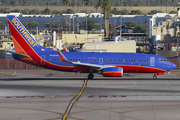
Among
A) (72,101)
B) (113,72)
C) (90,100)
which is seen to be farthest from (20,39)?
(90,100)

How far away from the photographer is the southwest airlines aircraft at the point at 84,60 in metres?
45.0

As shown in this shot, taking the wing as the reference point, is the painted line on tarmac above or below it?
below

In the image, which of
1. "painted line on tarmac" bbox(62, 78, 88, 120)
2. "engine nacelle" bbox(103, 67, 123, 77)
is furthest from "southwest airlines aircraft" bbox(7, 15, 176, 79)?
"painted line on tarmac" bbox(62, 78, 88, 120)

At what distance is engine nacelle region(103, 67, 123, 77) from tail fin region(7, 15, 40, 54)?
10955 millimetres

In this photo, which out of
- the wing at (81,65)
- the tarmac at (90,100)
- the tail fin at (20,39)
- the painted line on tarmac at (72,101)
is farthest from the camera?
the tail fin at (20,39)

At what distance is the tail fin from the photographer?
151 ft

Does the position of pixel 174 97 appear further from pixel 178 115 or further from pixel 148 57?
pixel 148 57

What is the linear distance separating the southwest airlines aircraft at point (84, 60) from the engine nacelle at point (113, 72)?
60 centimetres

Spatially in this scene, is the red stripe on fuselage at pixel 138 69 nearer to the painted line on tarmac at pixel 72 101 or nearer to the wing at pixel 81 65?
the wing at pixel 81 65

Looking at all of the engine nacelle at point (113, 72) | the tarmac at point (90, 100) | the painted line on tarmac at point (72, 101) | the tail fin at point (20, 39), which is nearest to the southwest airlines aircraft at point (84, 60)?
the tail fin at point (20, 39)

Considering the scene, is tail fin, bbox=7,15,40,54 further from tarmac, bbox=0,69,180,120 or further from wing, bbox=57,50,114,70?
tarmac, bbox=0,69,180,120

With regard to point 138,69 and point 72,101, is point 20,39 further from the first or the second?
point 72,101

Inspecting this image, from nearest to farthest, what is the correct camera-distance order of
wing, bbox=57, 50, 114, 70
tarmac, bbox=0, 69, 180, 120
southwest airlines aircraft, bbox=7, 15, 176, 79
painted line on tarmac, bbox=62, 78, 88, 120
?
painted line on tarmac, bbox=62, 78, 88, 120, tarmac, bbox=0, 69, 180, 120, wing, bbox=57, 50, 114, 70, southwest airlines aircraft, bbox=7, 15, 176, 79

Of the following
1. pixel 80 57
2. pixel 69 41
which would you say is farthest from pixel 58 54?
pixel 69 41
